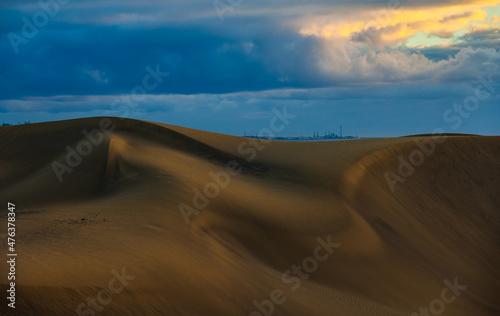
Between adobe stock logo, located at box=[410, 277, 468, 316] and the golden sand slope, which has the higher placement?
the golden sand slope

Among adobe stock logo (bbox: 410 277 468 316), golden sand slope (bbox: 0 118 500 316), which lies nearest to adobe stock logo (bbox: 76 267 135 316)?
golden sand slope (bbox: 0 118 500 316)

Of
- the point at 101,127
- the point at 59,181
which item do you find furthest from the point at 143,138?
the point at 59,181

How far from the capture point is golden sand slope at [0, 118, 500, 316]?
10.4 meters

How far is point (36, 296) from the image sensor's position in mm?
8492

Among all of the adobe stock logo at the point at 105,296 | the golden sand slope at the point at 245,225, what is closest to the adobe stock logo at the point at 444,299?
the golden sand slope at the point at 245,225

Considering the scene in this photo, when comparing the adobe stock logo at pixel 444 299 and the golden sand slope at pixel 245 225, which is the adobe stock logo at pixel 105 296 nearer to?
the golden sand slope at pixel 245 225

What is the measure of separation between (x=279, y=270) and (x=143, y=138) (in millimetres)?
13786

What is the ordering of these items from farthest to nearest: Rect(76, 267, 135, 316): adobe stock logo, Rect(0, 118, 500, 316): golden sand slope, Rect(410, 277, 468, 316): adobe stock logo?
Rect(410, 277, 468, 316): adobe stock logo → Rect(0, 118, 500, 316): golden sand slope → Rect(76, 267, 135, 316): adobe stock logo

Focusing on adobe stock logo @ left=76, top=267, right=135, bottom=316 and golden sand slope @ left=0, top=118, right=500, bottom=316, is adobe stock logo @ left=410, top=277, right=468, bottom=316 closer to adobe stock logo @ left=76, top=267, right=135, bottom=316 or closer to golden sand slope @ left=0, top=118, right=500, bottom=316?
golden sand slope @ left=0, top=118, right=500, bottom=316

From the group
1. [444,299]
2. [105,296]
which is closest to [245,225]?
[444,299]

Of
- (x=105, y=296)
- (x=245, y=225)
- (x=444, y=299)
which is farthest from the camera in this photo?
(x=444, y=299)

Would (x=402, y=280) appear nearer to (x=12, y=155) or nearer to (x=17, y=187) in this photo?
(x=17, y=187)

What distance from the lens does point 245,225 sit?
1636cm

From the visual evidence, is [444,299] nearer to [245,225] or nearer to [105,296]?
[245,225]
